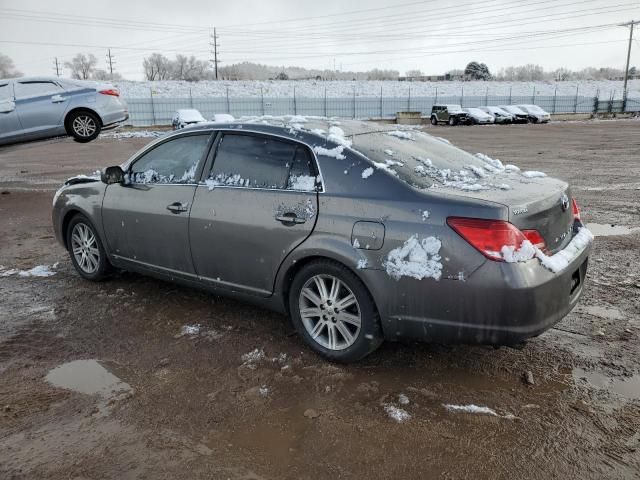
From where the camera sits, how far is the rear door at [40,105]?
1100cm

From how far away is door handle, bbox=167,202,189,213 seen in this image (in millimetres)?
4086

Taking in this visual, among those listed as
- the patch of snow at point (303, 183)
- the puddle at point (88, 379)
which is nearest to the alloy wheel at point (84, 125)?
the puddle at point (88, 379)

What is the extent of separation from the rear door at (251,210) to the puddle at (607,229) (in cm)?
464

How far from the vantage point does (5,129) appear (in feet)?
35.8

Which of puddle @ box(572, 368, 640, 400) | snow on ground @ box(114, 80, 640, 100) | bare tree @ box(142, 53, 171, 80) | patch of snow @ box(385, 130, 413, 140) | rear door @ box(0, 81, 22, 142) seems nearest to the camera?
puddle @ box(572, 368, 640, 400)

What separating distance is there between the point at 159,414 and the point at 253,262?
1187 mm

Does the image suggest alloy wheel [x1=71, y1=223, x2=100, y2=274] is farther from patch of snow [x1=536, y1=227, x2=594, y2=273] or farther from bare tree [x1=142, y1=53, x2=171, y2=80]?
bare tree [x1=142, y1=53, x2=171, y2=80]

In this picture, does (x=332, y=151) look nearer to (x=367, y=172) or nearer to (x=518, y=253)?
(x=367, y=172)

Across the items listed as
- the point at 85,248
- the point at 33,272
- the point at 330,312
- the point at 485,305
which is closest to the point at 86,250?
the point at 85,248

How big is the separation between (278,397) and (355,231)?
108cm

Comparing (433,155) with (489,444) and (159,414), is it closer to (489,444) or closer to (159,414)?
(489,444)

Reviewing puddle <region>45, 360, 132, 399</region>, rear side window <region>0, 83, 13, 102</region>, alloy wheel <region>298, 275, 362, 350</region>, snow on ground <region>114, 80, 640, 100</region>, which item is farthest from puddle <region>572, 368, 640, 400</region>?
snow on ground <region>114, 80, 640, 100</region>

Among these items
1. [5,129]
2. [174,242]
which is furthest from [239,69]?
[174,242]

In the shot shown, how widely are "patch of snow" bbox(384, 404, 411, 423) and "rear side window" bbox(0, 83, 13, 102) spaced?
36.4 ft
